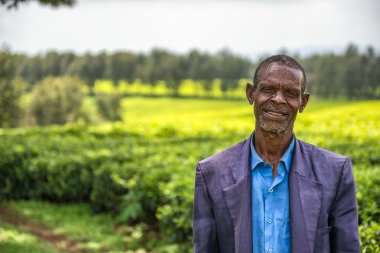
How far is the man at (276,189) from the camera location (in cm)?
217

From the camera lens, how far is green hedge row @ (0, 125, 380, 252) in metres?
6.50

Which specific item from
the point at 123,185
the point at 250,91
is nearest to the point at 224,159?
the point at 250,91

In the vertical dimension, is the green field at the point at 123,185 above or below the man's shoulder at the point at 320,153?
below

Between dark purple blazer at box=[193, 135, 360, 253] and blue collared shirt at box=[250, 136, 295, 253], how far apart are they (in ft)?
0.15

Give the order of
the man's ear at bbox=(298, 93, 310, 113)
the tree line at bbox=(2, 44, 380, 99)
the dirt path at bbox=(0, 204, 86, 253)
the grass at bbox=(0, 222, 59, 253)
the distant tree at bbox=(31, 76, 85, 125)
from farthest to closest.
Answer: the tree line at bbox=(2, 44, 380, 99)
the distant tree at bbox=(31, 76, 85, 125)
the dirt path at bbox=(0, 204, 86, 253)
the grass at bbox=(0, 222, 59, 253)
the man's ear at bbox=(298, 93, 310, 113)

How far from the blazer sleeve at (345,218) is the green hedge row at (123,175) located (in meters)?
3.08

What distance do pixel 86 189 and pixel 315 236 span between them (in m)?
7.54

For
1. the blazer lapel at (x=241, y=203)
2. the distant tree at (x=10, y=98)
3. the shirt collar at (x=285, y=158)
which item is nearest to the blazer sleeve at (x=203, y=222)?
the blazer lapel at (x=241, y=203)

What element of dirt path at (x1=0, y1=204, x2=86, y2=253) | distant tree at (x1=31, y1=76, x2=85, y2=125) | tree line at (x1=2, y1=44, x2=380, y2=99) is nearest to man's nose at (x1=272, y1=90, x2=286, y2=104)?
dirt path at (x1=0, y1=204, x2=86, y2=253)

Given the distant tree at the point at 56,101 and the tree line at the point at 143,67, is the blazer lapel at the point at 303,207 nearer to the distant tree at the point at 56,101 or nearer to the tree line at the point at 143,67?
the distant tree at the point at 56,101

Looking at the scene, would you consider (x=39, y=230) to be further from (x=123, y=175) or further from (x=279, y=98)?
(x=279, y=98)

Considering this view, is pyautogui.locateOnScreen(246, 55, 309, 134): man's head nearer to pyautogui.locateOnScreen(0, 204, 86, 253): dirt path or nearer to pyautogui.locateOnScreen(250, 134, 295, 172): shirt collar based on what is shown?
pyautogui.locateOnScreen(250, 134, 295, 172): shirt collar

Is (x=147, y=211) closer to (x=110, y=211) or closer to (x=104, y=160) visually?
(x=110, y=211)

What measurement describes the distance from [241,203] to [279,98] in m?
0.51
